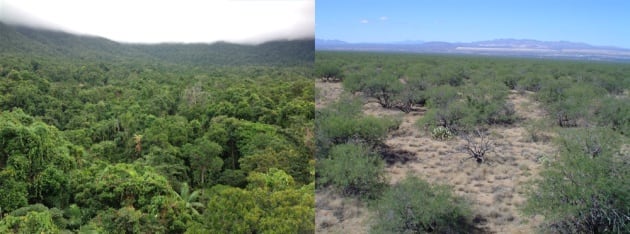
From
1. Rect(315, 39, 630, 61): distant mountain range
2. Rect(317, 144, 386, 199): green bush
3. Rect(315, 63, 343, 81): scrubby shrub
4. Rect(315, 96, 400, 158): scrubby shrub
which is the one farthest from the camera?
Rect(315, 63, 343, 81): scrubby shrub

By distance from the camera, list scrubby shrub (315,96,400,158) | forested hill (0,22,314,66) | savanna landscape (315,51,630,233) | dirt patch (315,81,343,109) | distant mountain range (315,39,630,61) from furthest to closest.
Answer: dirt patch (315,81,343,109), distant mountain range (315,39,630,61), scrubby shrub (315,96,400,158), forested hill (0,22,314,66), savanna landscape (315,51,630,233)

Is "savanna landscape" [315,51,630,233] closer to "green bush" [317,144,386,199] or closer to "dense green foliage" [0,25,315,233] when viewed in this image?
"green bush" [317,144,386,199]

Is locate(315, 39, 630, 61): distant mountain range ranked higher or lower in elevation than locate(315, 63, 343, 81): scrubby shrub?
higher

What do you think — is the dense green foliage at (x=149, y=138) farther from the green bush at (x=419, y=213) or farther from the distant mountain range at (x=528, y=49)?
the distant mountain range at (x=528, y=49)

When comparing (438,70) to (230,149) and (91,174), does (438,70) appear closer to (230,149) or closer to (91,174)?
(230,149)

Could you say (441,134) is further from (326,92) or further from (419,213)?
(326,92)

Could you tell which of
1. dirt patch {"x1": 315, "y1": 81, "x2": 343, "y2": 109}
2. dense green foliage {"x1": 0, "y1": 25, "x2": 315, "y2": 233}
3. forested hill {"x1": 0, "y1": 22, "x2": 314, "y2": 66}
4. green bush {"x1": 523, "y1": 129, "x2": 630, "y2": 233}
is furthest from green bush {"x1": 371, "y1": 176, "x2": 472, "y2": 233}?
dirt patch {"x1": 315, "y1": 81, "x2": 343, "y2": 109}
